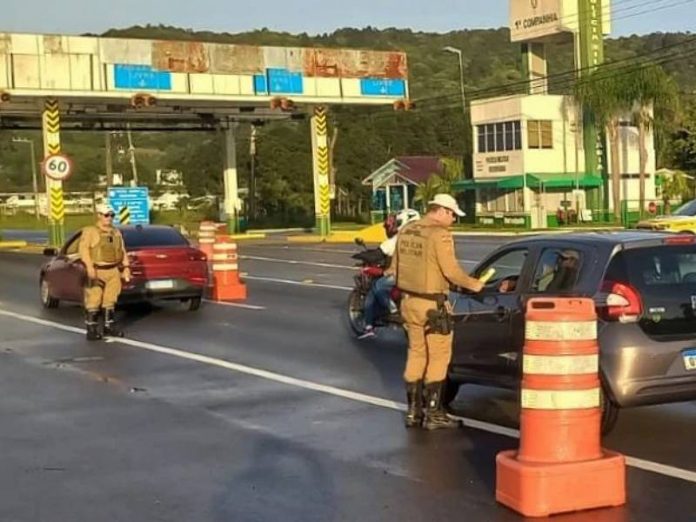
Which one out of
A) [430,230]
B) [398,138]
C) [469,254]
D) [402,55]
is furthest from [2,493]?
[398,138]

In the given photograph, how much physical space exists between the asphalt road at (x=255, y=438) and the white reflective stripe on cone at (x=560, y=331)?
0.96m

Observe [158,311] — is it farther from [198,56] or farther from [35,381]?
[198,56]

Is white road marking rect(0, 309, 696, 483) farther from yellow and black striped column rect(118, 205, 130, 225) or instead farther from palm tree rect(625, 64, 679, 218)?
palm tree rect(625, 64, 679, 218)

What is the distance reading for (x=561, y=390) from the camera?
661cm

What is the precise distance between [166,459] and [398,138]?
9195cm

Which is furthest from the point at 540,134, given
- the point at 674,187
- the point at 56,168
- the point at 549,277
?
the point at 549,277

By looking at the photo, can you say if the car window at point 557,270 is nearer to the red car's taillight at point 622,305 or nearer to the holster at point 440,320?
the red car's taillight at point 622,305

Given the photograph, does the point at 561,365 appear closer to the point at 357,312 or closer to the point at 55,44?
the point at 357,312

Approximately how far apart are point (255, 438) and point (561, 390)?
10.0 ft

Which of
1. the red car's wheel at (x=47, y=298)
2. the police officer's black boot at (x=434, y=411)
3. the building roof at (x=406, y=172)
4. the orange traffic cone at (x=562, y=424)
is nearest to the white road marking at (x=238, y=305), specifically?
the red car's wheel at (x=47, y=298)

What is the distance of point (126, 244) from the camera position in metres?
19.1

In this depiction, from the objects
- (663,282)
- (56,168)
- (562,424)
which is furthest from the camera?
(56,168)

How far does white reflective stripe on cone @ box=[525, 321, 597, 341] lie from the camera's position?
21.7 ft

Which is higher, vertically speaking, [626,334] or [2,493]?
[626,334]
